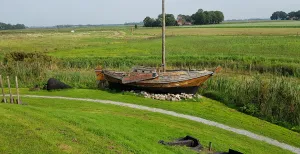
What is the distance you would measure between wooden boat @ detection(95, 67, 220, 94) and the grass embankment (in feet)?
4.27

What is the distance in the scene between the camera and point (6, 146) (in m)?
9.48

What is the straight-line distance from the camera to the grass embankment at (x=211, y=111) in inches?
637

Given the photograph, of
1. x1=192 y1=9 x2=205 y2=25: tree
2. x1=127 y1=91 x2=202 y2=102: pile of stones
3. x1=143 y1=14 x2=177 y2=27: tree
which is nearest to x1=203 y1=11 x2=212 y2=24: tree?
x1=192 y1=9 x2=205 y2=25: tree

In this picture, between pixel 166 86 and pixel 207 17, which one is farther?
pixel 207 17

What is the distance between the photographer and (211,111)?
19484 mm

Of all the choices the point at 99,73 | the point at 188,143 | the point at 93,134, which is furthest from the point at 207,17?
the point at 93,134

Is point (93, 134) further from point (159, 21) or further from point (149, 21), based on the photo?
point (149, 21)

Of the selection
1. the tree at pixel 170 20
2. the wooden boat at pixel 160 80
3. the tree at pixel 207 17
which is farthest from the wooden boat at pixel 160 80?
the tree at pixel 207 17

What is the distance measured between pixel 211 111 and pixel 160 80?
16.1ft

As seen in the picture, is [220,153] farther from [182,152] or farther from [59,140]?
[59,140]

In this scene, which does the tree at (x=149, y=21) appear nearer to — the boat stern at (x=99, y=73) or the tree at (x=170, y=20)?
the tree at (x=170, y=20)

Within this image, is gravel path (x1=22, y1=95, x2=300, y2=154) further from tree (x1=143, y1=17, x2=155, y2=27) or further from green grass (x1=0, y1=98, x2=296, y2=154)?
tree (x1=143, y1=17, x2=155, y2=27)

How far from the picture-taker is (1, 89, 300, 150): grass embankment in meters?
16.2

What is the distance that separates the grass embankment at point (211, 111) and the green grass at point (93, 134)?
6.20 ft
